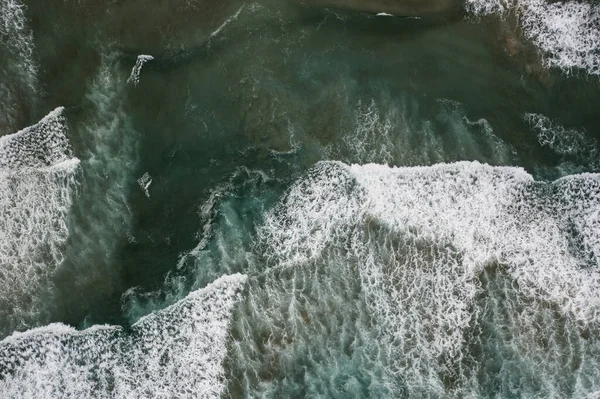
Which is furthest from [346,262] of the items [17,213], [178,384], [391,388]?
[17,213]

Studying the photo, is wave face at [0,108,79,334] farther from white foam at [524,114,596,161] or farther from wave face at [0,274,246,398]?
white foam at [524,114,596,161]

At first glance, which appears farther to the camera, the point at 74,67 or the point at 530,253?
the point at 74,67

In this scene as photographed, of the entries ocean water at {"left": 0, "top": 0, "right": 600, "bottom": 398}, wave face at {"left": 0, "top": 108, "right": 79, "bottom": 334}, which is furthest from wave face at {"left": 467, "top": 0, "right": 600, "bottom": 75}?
wave face at {"left": 0, "top": 108, "right": 79, "bottom": 334}

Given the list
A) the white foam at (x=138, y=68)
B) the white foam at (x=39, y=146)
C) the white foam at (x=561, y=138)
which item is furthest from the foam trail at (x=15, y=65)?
the white foam at (x=561, y=138)

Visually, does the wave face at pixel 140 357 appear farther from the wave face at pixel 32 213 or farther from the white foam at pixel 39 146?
the white foam at pixel 39 146

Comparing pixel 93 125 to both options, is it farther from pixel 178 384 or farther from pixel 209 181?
pixel 178 384

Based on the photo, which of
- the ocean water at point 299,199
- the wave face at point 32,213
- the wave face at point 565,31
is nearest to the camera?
the ocean water at point 299,199

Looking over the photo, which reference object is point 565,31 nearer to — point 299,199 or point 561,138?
point 561,138
